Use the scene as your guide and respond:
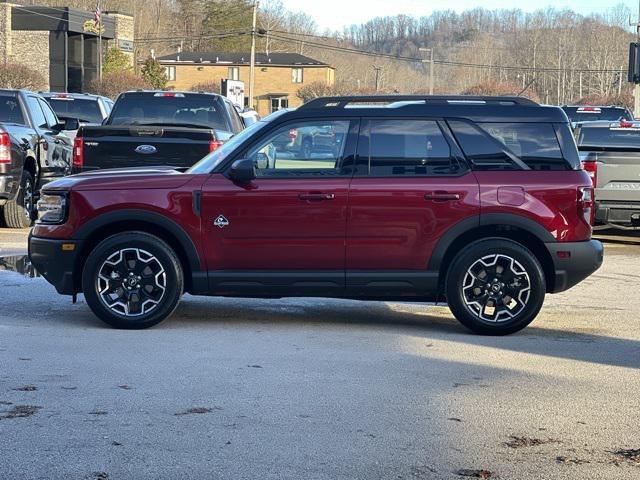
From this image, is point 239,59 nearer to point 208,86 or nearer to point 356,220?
point 208,86

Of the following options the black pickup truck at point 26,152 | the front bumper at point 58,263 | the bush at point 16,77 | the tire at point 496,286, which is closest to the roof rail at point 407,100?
the tire at point 496,286

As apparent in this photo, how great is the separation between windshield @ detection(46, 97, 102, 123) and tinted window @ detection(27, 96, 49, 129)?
262 inches

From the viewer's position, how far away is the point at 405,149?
866 cm

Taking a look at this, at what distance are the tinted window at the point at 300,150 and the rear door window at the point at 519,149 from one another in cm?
97

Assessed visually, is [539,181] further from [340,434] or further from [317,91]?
[317,91]

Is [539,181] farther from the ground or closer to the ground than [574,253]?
farther from the ground

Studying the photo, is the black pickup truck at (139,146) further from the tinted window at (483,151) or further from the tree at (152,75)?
the tree at (152,75)

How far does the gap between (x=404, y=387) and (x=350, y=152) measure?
2.46 meters

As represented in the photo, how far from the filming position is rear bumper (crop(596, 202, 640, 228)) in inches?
585

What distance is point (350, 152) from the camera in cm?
863

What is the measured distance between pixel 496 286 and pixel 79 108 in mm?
17342

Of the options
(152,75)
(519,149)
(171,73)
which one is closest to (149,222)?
(519,149)

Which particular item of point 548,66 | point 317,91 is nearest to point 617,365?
point 317,91

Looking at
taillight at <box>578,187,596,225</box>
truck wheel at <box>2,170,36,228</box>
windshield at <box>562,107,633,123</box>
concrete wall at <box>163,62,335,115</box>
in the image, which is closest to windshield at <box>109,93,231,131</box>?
truck wheel at <box>2,170,36,228</box>
